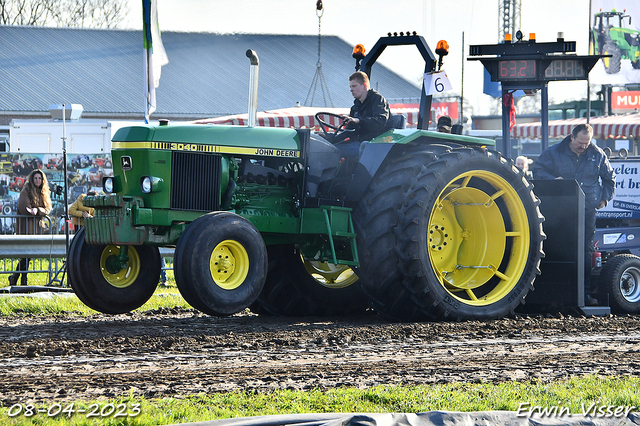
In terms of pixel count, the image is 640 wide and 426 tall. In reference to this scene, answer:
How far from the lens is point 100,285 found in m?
6.70

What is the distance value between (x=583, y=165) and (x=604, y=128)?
16769 mm

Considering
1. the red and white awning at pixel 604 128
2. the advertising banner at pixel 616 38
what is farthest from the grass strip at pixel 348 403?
the advertising banner at pixel 616 38

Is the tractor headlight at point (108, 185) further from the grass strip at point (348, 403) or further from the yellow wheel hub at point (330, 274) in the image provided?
the grass strip at point (348, 403)

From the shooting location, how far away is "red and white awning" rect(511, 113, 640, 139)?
958 inches

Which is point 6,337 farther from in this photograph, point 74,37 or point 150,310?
point 74,37

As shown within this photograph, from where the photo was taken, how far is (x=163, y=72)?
112 ft

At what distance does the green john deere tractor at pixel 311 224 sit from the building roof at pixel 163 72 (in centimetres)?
2471

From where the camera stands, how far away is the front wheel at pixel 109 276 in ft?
21.9

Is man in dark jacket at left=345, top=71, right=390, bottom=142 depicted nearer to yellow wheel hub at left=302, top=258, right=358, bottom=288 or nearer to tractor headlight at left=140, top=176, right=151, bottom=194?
yellow wheel hub at left=302, top=258, right=358, bottom=288

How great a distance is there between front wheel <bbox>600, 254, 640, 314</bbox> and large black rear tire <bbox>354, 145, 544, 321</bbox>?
1.48 meters

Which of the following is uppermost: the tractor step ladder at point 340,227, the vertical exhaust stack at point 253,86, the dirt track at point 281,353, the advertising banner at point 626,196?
the vertical exhaust stack at point 253,86

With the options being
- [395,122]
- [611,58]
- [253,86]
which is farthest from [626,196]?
[611,58]

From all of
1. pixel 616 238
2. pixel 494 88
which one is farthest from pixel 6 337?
pixel 494 88

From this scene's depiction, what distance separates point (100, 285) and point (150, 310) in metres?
2.00
